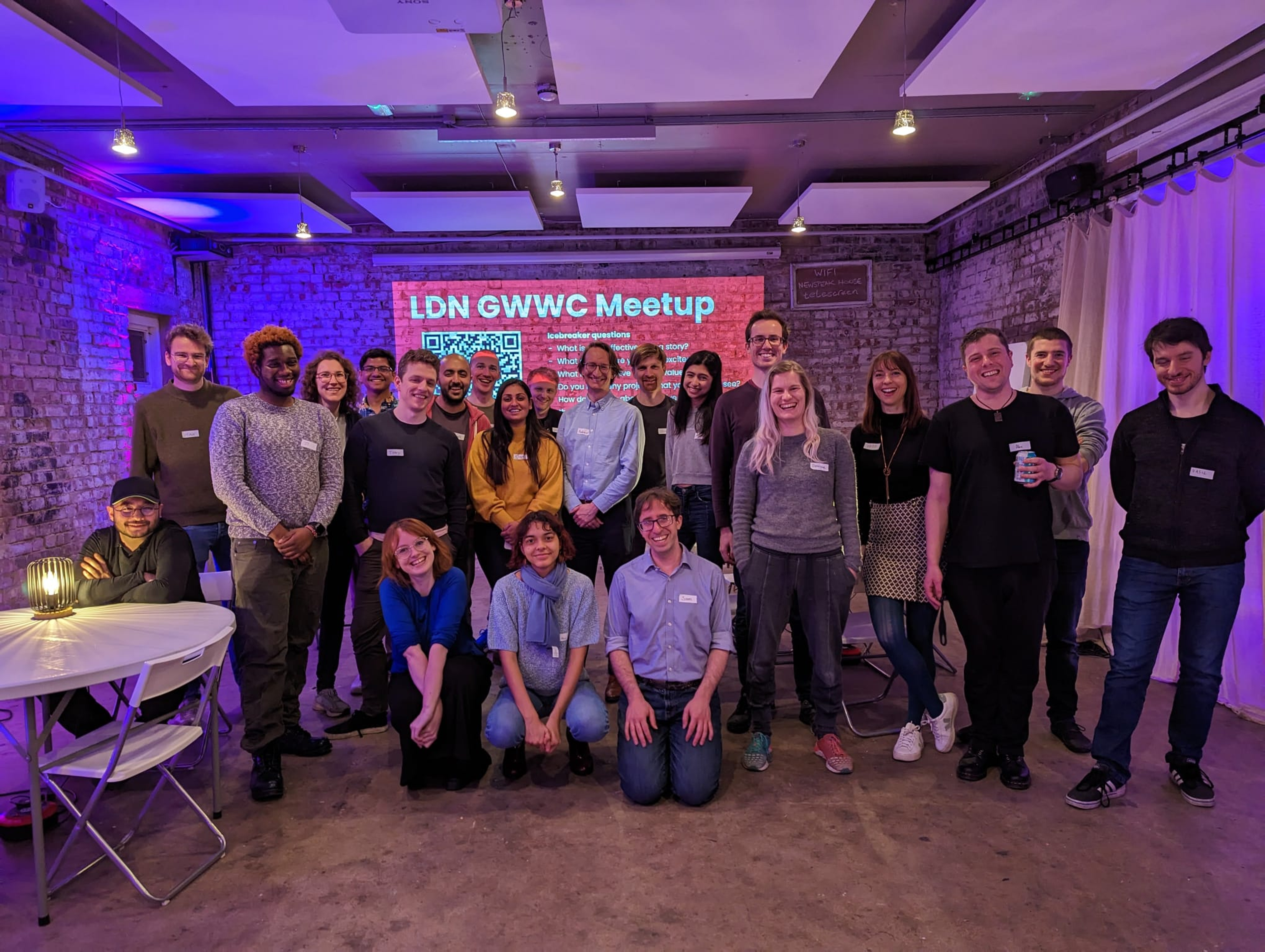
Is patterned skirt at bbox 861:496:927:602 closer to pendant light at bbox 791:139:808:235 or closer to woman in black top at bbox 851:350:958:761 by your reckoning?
woman in black top at bbox 851:350:958:761

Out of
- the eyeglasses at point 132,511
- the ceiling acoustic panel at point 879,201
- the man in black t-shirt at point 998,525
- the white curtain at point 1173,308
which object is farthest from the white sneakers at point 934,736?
the ceiling acoustic panel at point 879,201

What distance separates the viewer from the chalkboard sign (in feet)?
26.6

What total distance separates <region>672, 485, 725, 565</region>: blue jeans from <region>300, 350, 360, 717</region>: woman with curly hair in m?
1.61

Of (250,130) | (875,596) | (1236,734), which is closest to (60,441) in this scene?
(250,130)

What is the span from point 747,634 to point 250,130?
5.02 m

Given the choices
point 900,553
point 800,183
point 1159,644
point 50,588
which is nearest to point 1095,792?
point 1159,644

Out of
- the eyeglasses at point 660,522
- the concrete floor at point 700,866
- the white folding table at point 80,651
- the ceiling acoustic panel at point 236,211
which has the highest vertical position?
the ceiling acoustic panel at point 236,211

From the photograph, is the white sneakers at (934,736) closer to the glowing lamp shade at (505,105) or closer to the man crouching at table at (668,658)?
the man crouching at table at (668,658)

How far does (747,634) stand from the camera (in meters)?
3.24

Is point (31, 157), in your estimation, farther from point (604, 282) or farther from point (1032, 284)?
point (1032, 284)

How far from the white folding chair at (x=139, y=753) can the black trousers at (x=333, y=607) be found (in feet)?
3.40

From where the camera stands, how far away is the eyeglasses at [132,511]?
271 centimetres

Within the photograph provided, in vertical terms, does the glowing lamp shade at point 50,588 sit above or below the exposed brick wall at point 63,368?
below

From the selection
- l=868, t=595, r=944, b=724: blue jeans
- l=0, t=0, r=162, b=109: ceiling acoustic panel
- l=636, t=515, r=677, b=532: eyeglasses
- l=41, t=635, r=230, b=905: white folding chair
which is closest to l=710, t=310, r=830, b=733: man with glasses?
l=868, t=595, r=944, b=724: blue jeans
